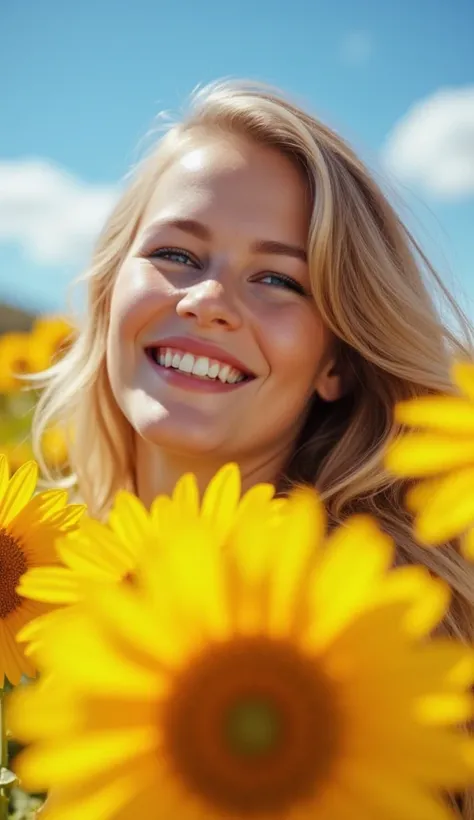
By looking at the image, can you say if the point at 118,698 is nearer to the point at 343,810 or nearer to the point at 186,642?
the point at 186,642

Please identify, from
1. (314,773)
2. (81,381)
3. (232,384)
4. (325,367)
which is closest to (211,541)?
(314,773)

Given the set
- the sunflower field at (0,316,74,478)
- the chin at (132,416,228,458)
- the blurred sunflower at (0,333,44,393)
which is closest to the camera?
the chin at (132,416,228,458)

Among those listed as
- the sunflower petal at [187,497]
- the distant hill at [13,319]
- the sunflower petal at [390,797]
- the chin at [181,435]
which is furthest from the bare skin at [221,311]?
the distant hill at [13,319]

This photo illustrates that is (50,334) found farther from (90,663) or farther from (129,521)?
(90,663)

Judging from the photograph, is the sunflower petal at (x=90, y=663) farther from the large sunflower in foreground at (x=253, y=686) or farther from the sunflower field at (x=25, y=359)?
the sunflower field at (x=25, y=359)

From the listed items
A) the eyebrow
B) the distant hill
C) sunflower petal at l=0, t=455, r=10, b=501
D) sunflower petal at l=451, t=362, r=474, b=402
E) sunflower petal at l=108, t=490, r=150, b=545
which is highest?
sunflower petal at l=451, t=362, r=474, b=402

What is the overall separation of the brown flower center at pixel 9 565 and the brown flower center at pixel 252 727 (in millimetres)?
732

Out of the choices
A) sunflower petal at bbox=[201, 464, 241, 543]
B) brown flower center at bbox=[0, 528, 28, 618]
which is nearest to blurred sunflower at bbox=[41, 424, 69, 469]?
brown flower center at bbox=[0, 528, 28, 618]

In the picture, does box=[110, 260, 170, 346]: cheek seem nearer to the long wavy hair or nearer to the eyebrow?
the eyebrow

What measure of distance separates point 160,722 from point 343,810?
0.44 feet

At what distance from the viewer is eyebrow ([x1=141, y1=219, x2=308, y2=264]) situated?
2516 mm

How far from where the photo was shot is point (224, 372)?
2.44m

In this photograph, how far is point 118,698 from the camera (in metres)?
0.67

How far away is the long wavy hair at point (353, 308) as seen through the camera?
254 cm
